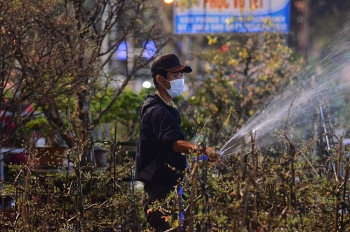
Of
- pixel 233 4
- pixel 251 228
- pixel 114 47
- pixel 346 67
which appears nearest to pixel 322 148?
pixel 346 67

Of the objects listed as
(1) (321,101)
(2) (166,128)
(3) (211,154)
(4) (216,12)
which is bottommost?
(3) (211,154)

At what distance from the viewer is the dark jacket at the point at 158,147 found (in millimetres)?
Result: 4984

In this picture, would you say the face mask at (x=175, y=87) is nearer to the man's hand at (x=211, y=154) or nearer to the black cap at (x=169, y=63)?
the black cap at (x=169, y=63)

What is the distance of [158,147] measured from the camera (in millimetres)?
5148

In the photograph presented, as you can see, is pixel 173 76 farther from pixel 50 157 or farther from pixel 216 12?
pixel 216 12

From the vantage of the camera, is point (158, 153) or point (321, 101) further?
point (321, 101)

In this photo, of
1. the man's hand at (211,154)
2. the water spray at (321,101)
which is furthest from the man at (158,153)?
the water spray at (321,101)

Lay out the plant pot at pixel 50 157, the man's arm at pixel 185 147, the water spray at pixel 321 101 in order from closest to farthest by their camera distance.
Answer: the man's arm at pixel 185 147 < the plant pot at pixel 50 157 < the water spray at pixel 321 101

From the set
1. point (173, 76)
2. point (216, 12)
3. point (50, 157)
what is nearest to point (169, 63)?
point (173, 76)

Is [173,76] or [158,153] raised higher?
[173,76]

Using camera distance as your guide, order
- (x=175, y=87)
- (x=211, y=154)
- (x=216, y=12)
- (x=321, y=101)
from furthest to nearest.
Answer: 1. (x=216, y=12)
2. (x=321, y=101)
3. (x=175, y=87)
4. (x=211, y=154)

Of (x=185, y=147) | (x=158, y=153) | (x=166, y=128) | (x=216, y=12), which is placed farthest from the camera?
(x=216, y=12)

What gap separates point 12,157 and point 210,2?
7.13m

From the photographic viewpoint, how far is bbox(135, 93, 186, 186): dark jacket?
4984mm
